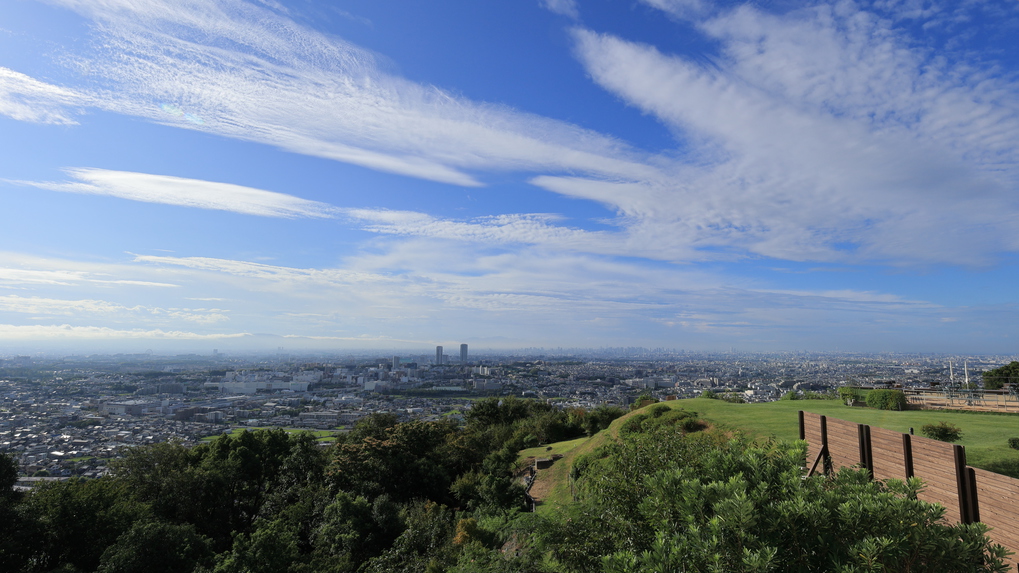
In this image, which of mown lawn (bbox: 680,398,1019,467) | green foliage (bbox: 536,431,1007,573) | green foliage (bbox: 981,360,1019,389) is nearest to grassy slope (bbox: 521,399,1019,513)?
mown lawn (bbox: 680,398,1019,467)

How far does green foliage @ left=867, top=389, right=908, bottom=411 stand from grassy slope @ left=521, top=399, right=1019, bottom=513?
717 mm

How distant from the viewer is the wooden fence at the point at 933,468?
5918mm

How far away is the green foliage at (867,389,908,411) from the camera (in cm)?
1692

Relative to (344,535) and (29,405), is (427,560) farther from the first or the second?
(29,405)

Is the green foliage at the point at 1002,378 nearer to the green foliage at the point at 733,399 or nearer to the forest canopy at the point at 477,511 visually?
the green foliage at the point at 733,399

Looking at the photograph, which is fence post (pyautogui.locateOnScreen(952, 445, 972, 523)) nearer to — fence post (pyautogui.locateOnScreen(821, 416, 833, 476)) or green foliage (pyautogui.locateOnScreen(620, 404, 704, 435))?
fence post (pyautogui.locateOnScreen(821, 416, 833, 476))

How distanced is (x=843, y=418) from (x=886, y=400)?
17.2ft

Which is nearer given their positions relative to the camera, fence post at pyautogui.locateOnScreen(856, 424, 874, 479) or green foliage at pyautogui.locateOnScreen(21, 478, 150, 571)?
fence post at pyautogui.locateOnScreen(856, 424, 874, 479)

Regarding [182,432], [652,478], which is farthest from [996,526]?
[182,432]

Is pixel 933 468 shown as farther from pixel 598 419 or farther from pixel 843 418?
pixel 598 419

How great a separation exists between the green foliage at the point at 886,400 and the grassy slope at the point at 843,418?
2.35ft

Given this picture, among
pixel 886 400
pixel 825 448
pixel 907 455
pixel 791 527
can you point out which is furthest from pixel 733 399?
pixel 791 527

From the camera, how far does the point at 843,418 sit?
14.1 meters

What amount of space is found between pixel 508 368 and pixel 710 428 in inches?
4913
